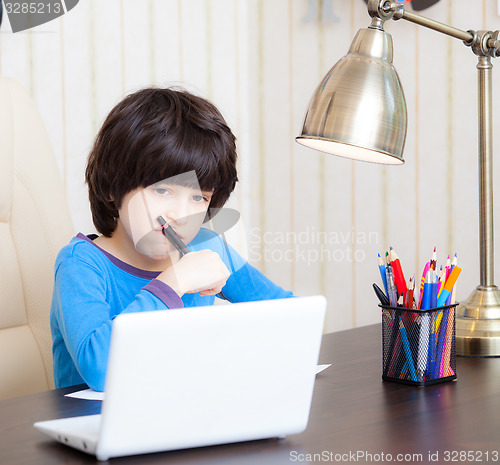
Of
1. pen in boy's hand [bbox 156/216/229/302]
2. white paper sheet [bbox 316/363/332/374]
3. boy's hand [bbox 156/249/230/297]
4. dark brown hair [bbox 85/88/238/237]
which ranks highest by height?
dark brown hair [bbox 85/88/238/237]

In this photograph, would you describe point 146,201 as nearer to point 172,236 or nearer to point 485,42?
point 172,236

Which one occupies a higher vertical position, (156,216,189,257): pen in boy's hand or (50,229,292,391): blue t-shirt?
(156,216,189,257): pen in boy's hand

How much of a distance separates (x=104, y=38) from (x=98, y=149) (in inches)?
34.7

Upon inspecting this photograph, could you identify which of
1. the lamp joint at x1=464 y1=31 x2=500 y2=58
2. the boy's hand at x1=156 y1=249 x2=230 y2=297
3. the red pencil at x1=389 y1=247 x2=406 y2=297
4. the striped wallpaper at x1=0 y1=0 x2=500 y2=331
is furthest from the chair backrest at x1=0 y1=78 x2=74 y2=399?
the lamp joint at x1=464 y1=31 x2=500 y2=58

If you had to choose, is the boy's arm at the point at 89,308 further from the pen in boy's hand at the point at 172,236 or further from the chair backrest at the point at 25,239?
the chair backrest at the point at 25,239

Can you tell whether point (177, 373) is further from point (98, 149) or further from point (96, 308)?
point (98, 149)

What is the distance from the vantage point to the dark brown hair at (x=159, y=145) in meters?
→ 1.08

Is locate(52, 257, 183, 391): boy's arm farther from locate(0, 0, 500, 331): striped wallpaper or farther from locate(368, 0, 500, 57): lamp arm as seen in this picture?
locate(0, 0, 500, 331): striped wallpaper

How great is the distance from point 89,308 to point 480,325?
22.2 inches

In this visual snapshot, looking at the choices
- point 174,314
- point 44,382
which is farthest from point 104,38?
point 174,314

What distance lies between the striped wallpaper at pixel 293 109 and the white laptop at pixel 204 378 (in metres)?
1.19

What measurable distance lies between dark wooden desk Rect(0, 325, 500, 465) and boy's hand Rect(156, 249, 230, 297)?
0.20 meters

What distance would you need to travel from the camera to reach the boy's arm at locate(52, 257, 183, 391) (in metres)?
0.86

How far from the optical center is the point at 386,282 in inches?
Result: 35.1
